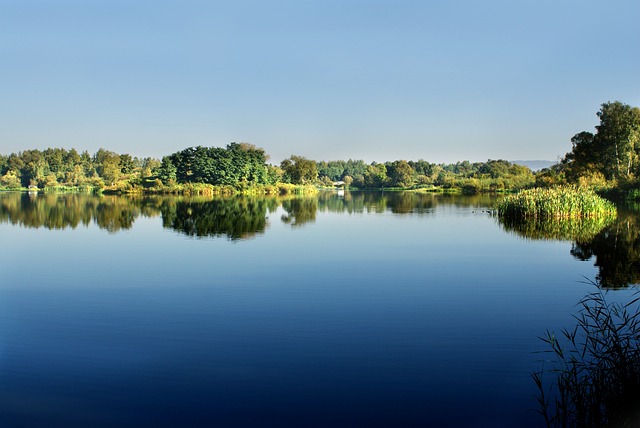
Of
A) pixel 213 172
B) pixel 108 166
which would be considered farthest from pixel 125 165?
pixel 213 172

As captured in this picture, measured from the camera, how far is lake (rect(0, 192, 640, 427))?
5.41 metres

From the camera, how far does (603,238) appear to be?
1906cm

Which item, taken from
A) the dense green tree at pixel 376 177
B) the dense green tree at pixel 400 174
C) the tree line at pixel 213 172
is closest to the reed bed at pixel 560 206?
the tree line at pixel 213 172

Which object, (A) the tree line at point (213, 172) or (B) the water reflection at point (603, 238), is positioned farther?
(A) the tree line at point (213, 172)

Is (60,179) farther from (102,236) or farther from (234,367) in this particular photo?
(234,367)

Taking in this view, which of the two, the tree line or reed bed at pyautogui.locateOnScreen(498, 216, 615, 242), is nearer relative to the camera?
reed bed at pyautogui.locateOnScreen(498, 216, 615, 242)

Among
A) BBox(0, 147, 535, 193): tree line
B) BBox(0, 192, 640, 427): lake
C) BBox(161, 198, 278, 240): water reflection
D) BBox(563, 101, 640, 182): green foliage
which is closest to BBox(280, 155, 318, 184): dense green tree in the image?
BBox(0, 147, 535, 193): tree line

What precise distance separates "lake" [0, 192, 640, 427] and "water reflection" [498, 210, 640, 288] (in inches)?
5.4

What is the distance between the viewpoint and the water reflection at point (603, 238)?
1248cm

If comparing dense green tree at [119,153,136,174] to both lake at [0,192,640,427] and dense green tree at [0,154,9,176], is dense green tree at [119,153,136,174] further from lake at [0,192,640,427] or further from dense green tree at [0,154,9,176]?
lake at [0,192,640,427]

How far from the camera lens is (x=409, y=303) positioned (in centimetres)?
972

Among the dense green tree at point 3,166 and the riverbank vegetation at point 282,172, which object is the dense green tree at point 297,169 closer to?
the riverbank vegetation at point 282,172

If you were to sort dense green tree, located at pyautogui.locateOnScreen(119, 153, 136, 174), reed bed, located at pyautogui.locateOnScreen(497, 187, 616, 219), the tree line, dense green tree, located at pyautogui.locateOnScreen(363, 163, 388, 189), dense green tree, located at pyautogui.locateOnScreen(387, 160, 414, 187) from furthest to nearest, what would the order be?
1. dense green tree, located at pyautogui.locateOnScreen(363, 163, 388, 189)
2. dense green tree, located at pyautogui.locateOnScreen(387, 160, 414, 187)
3. dense green tree, located at pyautogui.locateOnScreen(119, 153, 136, 174)
4. the tree line
5. reed bed, located at pyautogui.locateOnScreen(497, 187, 616, 219)

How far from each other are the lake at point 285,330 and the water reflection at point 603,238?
14 cm
